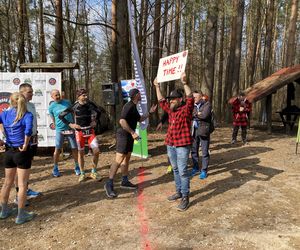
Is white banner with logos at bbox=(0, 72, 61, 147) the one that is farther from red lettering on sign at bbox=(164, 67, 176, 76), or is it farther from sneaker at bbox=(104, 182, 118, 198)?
red lettering on sign at bbox=(164, 67, 176, 76)

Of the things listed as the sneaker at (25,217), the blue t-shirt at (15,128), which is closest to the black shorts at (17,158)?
the blue t-shirt at (15,128)

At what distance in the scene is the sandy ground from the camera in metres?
4.01

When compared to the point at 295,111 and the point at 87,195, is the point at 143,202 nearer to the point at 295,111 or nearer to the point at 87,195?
the point at 87,195

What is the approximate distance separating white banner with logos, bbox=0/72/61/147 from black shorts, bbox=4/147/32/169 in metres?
4.30

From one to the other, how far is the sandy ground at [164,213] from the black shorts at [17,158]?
89cm

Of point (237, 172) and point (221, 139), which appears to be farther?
point (221, 139)

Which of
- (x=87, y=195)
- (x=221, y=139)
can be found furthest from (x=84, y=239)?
(x=221, y=139)

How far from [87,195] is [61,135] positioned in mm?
1715

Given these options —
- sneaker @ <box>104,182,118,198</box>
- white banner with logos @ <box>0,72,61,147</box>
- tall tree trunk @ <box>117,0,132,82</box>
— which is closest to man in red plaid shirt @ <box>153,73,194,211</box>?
sneaker @ <box>104,182,118,198</box>

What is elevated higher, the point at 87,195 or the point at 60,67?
the point at 60,67

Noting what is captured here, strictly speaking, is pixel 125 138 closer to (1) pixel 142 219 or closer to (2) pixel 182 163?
(2) pixel 182 163

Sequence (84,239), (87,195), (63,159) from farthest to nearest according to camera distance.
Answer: (63,159), (87,195), (84,239)

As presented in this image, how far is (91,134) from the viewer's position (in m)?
6.46

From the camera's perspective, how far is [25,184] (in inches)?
180
